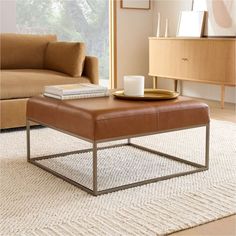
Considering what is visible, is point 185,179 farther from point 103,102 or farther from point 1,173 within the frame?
point 1,173

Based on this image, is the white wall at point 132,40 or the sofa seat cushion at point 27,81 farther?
the white wall at point 132,40

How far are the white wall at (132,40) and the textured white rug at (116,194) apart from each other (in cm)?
279

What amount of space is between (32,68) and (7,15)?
1122 mm

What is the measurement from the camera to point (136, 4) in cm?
593

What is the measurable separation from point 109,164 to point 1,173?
61cm

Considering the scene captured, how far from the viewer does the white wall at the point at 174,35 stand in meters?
5.39

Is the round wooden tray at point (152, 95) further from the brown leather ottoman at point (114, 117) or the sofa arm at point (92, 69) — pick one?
the sofa arm at point (92, 69)

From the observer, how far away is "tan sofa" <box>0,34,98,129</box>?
3.68 m

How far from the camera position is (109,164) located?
9.26ft

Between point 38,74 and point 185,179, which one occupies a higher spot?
point 38,74

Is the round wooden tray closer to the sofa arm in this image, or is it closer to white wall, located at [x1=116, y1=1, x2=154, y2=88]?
the sofa arm

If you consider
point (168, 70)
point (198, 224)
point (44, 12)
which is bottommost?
point (198, 224)

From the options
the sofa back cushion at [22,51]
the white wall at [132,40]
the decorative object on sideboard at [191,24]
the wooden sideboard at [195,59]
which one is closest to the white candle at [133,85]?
the sofa back cushion at [22,51]

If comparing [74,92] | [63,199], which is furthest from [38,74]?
[63,199]
